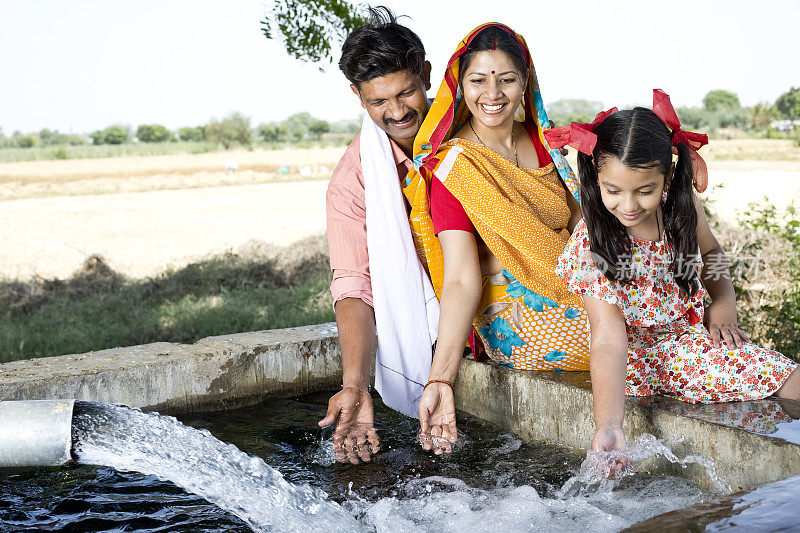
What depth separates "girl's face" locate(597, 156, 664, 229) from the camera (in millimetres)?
2299

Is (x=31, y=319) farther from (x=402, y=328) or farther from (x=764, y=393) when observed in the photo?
(x=764, y=393)

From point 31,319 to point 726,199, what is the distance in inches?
370

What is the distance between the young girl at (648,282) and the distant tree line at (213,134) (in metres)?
38.5

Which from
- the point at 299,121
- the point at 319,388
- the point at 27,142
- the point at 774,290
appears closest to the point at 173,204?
the point at 774,290

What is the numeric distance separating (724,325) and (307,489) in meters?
1.41

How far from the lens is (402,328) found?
311 centimetres

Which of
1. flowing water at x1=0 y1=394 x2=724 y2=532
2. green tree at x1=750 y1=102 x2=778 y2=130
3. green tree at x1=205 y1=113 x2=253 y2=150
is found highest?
green tree at x1=205 y1=113 x2=253 y2=150

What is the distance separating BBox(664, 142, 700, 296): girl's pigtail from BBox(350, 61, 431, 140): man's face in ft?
3.21

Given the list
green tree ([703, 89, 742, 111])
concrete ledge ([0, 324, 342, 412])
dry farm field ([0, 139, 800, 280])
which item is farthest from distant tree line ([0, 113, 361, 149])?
concrete ledge ([0, 324, 342, 412])

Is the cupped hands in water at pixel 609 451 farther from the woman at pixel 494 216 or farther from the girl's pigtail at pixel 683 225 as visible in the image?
the girl's pigtail at pixel 683 225

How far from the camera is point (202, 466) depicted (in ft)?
7.78

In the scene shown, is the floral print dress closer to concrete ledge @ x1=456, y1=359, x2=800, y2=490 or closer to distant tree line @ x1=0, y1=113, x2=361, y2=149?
concrete ledge @ x1=456, y1=359, x2=800, y2=490

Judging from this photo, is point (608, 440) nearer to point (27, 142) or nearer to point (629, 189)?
point (629, 189)

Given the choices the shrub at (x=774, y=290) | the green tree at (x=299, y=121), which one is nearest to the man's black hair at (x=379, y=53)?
the shrub at (x=774, y=290)
